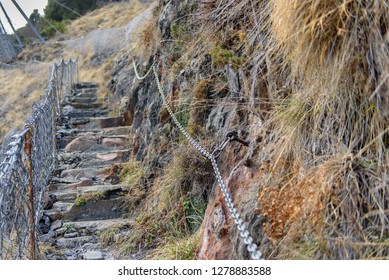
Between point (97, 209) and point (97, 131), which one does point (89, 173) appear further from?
point (97, 131)

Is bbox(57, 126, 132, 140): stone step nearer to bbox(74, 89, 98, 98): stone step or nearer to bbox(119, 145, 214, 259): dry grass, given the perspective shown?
bbox(74, 89, 98, 98): stone step

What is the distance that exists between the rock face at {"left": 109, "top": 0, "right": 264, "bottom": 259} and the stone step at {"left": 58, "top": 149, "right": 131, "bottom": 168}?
0.25 meters

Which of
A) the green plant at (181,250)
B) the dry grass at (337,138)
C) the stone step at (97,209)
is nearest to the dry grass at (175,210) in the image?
the green plant at (181,250)

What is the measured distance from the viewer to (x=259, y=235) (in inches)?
90.6

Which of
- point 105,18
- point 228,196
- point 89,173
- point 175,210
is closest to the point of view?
point 228,196

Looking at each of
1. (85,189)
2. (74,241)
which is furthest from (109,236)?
(85,189)

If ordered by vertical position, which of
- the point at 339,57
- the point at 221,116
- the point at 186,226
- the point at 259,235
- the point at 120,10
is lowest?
the point at 186,226

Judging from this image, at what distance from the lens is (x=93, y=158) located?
21.1ft

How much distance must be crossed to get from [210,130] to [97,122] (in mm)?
4507

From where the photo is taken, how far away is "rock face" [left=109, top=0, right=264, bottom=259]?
259 cm

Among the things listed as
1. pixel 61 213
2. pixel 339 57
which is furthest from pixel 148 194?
pixel 339 57

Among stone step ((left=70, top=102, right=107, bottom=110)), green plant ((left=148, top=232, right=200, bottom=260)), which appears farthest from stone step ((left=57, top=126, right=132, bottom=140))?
green plant ((left=148, top=232, right=200, bottom=260))
